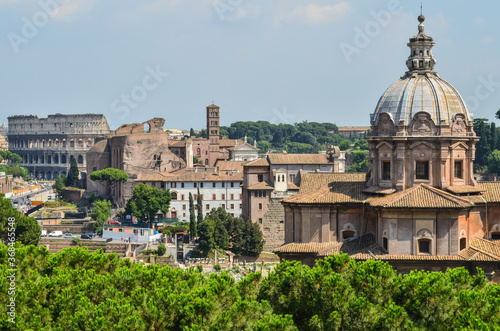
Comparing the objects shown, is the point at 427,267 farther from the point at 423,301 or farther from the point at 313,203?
the point at 423,301

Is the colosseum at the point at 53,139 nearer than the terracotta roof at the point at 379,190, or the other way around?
the terracotta roof at the point at 379,190

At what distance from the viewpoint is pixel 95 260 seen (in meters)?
28.8

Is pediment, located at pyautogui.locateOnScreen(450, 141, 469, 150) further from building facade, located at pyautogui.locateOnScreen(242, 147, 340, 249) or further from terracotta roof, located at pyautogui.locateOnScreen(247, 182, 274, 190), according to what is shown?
terracotta roof, located at pyautogui.locateOnScreen(247, 182, 274, 190)

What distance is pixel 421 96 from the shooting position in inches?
1316

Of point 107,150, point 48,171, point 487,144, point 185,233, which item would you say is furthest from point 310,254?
point 48,171

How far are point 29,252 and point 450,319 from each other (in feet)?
47.8

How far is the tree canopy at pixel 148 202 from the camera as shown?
245 feet

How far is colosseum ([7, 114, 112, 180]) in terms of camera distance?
5487 inches

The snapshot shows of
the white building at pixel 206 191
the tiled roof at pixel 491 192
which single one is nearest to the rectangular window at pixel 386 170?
the tiled roof at pixel 491 192

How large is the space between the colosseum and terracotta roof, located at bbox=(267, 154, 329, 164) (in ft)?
216

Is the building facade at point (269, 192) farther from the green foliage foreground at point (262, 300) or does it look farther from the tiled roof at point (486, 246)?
the green foliage foreground at point (262, 300)

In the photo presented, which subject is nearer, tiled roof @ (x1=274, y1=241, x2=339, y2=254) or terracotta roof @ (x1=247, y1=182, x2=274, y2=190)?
tiled roof @ (x1=274, y1=241, x2=339, y2=254)

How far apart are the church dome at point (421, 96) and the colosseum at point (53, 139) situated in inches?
4114

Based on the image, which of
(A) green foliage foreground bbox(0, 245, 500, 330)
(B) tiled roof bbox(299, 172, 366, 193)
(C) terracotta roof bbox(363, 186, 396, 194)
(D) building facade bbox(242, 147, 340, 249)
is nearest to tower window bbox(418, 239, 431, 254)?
(C) terracotta roof bbox(363, 186, 396, 194)
